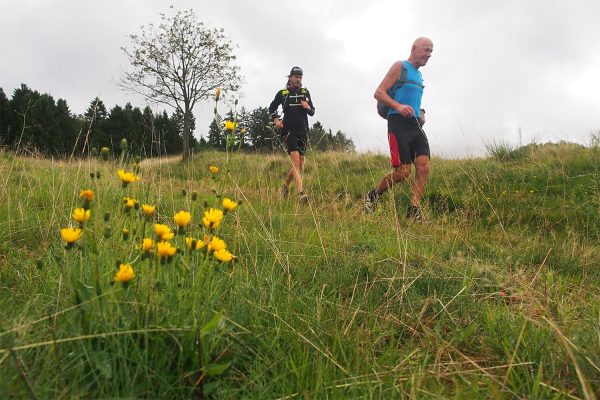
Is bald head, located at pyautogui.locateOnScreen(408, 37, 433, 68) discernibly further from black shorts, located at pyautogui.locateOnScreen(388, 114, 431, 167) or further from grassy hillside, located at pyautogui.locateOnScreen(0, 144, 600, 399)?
grassy hillside, located at pyautogui.locateOnScreen(0, 144, 600, 399)

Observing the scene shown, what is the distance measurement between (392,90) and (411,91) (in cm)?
21

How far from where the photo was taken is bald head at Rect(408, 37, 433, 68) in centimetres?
451

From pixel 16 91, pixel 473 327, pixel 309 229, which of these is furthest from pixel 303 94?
pixel 16 91

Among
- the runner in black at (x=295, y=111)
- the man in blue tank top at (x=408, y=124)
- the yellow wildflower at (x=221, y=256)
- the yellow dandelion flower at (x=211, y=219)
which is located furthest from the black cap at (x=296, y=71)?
the yellow wildflower at (x=221, y=256)

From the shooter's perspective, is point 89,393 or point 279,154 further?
point 279,154

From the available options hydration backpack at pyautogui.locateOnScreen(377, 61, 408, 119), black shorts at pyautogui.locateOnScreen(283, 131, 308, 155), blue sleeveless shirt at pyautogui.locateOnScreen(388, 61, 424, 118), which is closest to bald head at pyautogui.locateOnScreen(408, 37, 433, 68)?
blue sleeveless shirt at pyautogui.locateOnScreen(388, 61, 424, 118)

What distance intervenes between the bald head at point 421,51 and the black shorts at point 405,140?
26.1 inches

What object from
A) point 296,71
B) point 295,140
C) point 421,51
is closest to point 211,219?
point 421,51

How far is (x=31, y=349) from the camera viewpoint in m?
1.02

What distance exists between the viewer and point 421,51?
4.52 metres

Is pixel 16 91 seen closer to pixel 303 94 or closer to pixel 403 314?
pixel 303 94

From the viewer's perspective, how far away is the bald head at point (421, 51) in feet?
14.8

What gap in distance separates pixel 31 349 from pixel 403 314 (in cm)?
121

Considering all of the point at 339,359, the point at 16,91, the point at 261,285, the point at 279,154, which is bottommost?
the point at 339,359
